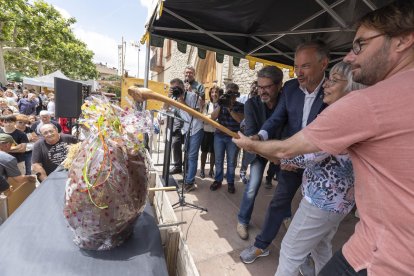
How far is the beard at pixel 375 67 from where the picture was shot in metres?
0.84

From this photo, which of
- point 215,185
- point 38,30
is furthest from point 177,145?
point 38,30

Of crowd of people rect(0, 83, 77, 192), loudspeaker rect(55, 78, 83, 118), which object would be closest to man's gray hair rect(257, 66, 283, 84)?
crowd of people rect(0, 83, 77, 192)

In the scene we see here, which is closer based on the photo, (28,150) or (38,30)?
(28,150)

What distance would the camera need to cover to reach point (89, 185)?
1.03 meters

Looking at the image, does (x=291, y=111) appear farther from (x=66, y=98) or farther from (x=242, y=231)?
(x=66, y=98)

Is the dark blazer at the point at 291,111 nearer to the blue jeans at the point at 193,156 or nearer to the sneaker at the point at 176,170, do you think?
the blue jeans at the point at 193,156

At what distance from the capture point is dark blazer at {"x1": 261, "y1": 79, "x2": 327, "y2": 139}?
170 centimetres

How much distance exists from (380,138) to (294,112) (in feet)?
3.61

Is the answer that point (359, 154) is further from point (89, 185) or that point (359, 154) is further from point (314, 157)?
point (89, 185)

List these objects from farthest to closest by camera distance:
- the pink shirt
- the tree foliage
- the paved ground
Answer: the tree foliage → the paved ground → the pink shirt

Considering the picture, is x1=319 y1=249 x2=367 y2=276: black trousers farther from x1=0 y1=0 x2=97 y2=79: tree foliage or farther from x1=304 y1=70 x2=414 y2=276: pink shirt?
x1=0 y1=0 x2=97 y2=79: tree foliage

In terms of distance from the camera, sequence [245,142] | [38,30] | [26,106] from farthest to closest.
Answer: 1. [38,30]
2. [26,106]
3. [245,142]

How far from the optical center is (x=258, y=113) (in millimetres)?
2398

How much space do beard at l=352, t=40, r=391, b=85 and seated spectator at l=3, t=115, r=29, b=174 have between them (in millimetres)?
4619
